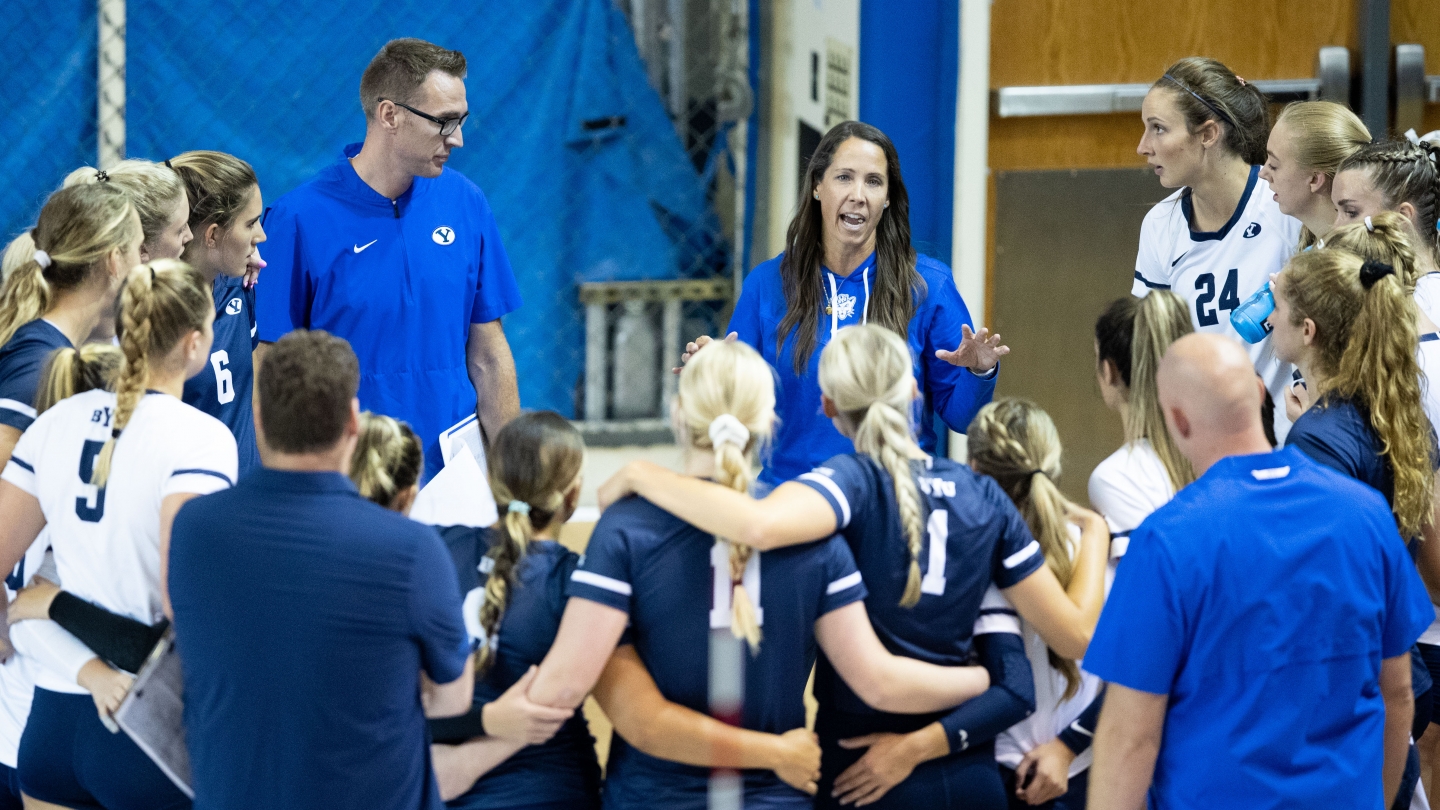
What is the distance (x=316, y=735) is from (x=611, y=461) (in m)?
3.32

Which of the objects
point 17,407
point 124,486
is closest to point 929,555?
point 124,486

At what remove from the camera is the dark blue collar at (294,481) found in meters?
1.64

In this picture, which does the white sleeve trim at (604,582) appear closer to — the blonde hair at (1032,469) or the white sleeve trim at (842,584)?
the white sleeve trim at (842,584)

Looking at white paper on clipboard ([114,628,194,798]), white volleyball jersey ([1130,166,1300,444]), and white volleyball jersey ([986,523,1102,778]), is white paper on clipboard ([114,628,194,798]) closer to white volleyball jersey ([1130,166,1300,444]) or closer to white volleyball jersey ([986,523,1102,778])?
white volleyball jersey ([986,523,1102,778])

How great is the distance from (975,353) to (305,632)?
59.2 inches

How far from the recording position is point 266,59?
439 cm

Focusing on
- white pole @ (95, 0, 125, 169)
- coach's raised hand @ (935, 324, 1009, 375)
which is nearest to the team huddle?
coach's raised hand @ (935, 324, 1009, 375)

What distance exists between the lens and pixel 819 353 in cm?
282

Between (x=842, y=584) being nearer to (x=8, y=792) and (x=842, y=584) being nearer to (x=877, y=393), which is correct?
(x=877, y=393)

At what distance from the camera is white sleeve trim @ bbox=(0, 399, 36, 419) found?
2098mm

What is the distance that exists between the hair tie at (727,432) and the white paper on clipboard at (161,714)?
725mm

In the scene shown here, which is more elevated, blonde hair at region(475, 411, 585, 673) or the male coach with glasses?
the male coach with glasses

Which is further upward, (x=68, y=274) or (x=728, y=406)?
(x=68, y=274)

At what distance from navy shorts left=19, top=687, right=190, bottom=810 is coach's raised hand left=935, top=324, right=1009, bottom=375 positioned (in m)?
1.57
